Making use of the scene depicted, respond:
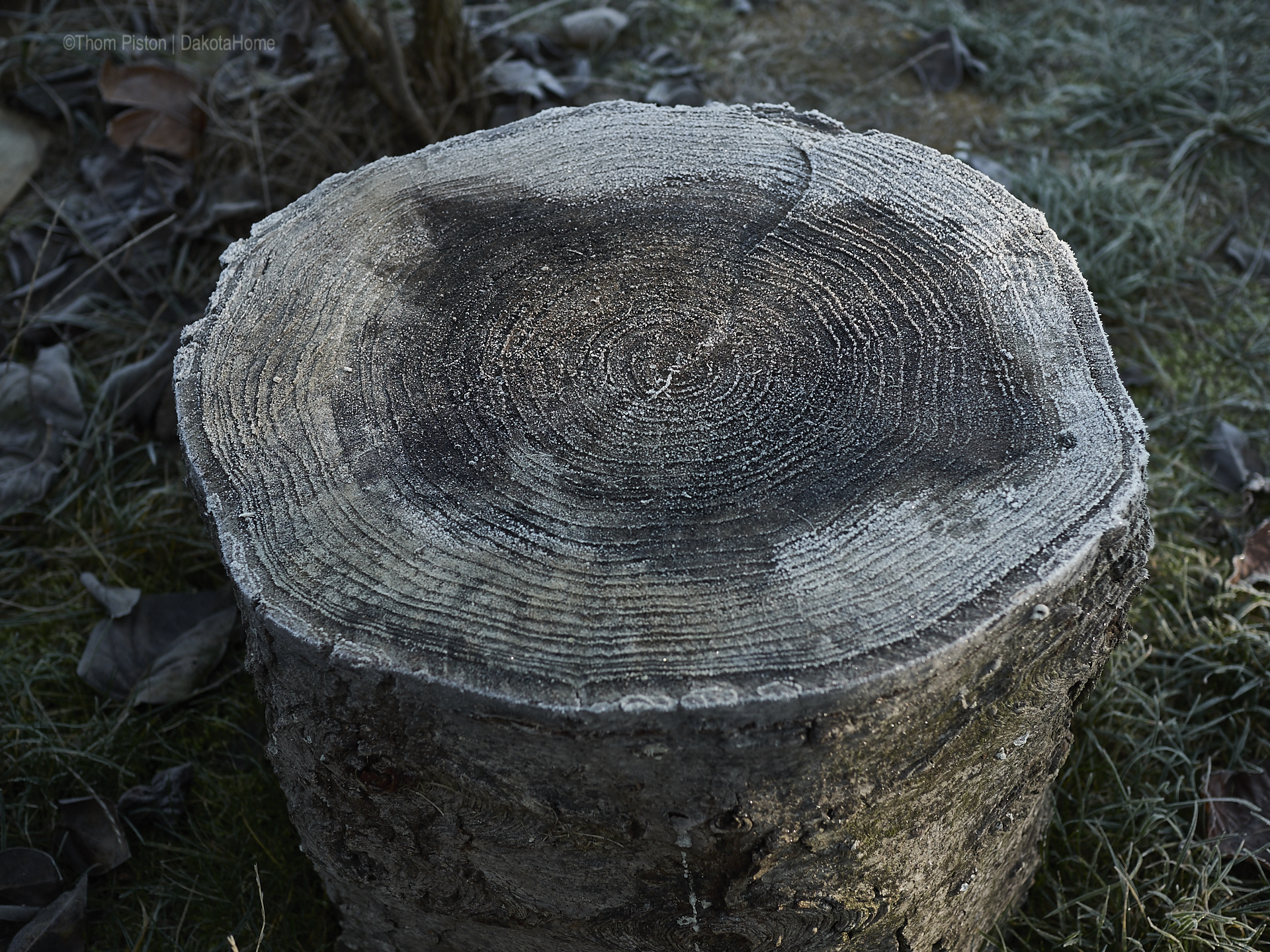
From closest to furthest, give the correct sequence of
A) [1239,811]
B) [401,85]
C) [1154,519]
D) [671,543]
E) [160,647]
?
[671,543]
[1239,811]
[160,647]
[1154,519]
[401,85]

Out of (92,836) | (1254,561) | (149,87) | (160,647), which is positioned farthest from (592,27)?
(92,836)

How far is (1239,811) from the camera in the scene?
6.61 feet

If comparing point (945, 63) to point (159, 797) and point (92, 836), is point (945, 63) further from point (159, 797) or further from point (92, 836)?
point (92, 836)

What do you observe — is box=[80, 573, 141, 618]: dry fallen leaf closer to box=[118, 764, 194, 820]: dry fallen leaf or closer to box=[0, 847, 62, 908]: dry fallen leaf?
box=[118, 764, 194, 820]: dry fallen leaf

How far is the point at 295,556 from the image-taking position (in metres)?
1.39

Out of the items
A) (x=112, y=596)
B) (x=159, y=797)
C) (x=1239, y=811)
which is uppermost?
(x=112, y=596)

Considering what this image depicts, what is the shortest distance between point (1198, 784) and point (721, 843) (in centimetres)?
125

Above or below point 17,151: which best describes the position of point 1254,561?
below

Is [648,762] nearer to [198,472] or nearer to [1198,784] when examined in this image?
[198,472]

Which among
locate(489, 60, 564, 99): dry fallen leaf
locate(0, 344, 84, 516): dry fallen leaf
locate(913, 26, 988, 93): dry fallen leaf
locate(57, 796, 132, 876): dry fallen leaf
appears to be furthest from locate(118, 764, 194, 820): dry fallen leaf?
locate(913, 26, 988, 93): dry fallen leaf

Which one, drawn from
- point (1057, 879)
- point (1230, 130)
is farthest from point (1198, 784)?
point (1230, 130)

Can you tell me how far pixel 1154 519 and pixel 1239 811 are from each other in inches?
32.0

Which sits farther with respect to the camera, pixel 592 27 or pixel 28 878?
pixel 592 27

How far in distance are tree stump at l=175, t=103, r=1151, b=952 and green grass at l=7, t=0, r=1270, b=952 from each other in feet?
0.95
